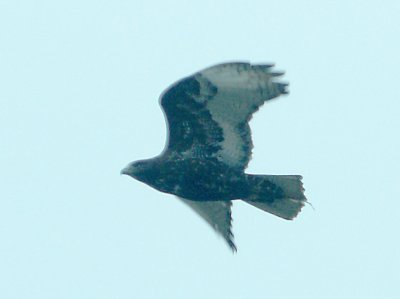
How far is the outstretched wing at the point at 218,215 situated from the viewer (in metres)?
17.4

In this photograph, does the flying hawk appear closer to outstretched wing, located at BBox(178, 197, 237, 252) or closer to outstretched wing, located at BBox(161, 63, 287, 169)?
outstretched wing, located at BBox(161, 63, 287, 169)

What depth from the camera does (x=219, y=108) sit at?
16.3 m

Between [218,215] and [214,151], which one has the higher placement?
[214,151]

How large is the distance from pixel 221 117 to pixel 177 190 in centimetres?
90

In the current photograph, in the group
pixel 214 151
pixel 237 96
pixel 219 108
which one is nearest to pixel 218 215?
pixel 214 151

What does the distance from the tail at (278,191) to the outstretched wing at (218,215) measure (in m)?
0.74

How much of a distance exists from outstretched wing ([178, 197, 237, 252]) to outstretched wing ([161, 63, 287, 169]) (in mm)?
Result: 891

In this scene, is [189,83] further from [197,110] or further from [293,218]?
[293,218]

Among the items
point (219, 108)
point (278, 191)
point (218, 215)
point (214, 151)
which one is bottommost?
point (218, 215)

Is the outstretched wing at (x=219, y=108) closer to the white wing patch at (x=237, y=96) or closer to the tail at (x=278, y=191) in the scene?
the white wing patch at (x=237, y=96)

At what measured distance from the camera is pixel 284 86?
52.8 feet

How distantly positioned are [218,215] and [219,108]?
152cm

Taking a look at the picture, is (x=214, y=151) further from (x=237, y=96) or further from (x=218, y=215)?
(x=218, y=215)

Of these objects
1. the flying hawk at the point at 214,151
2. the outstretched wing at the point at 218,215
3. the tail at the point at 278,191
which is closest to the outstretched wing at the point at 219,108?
the flying hawk at the point at 214,151
